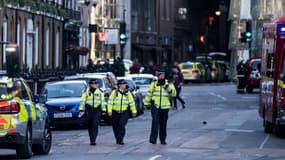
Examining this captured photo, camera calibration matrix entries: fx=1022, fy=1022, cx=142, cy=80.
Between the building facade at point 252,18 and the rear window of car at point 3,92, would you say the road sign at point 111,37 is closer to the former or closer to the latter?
the building facade at point 252,18

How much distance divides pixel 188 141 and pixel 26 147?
593 centimetres

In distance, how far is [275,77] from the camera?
2462 centimetres

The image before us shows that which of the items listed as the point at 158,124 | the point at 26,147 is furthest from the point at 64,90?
the point at 26,147

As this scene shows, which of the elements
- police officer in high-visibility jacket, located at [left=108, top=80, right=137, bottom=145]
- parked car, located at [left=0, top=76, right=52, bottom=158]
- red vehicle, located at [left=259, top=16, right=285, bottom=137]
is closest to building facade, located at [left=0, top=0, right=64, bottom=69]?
red vehicle, located at [left=259, top=16, right=285, bottom=137]

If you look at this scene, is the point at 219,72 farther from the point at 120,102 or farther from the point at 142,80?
the point at 120,102

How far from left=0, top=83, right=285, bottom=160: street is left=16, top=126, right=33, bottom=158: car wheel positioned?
2.00 ft

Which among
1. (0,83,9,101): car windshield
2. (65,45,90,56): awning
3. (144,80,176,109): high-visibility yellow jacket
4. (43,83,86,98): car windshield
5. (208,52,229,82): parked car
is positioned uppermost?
(65,45,90,56): awning

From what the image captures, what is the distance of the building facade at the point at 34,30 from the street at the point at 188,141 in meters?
11.9

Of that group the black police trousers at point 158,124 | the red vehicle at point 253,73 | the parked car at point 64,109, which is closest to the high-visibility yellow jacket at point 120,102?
the black police trousers at point 158,124

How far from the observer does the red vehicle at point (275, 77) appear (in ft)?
78.8

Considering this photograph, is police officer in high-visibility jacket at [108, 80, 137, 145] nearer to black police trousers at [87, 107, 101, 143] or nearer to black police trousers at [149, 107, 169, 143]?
black police trousers at [87, 107, 101, 143]

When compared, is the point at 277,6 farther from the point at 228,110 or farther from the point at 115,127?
the point at 115,127

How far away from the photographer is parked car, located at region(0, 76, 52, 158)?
18.3 metres

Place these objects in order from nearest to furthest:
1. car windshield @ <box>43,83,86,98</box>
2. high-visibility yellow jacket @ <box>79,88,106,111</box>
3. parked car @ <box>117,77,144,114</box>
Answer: high-visibility yellow jacket @ <box>79,88,106,111</box>, car windshield @ <box>43,83,86,98</box>, parked car @ <box>117,77,144,114</box>
